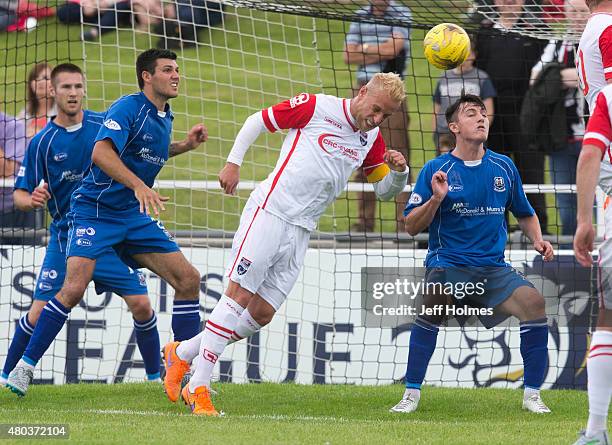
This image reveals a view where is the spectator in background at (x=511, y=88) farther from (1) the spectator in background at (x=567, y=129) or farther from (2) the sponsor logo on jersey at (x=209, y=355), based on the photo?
(2) the sponsor logo on jersey at (x=209, y=355)

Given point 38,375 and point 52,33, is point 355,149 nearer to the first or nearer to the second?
point 38,375

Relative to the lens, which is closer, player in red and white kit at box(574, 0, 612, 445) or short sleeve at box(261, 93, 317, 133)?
player in red and white kit at box(574, 0, 612, 445)

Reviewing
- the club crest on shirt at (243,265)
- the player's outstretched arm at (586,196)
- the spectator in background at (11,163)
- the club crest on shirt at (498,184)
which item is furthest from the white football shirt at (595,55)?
the spectator in background at (11,163)

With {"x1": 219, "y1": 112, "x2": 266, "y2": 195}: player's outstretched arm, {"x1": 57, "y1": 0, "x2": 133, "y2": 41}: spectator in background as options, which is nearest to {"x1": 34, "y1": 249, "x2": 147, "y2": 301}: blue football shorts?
{"x1": 219, "y1": 112, "x2": 266, "y2": 195}: player's outstretched arm

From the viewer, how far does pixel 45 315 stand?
862 centimetres

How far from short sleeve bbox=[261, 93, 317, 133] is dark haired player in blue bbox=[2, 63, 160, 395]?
7.00 ft

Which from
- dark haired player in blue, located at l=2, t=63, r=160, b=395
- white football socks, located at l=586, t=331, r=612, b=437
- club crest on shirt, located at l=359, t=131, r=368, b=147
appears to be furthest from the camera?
dark haired player in blue, located at l=2, t=63, r=160, b=395

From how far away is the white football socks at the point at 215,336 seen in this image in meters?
7.60

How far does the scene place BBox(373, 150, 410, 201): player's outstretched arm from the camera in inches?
316

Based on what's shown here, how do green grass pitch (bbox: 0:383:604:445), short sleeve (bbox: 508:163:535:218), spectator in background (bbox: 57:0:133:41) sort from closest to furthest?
green grass pitch (bbox: 0:383:604:445) < short sleeve (bbox: 508:163:535:218) < spectator in background (bbox: 57:0:133:41)

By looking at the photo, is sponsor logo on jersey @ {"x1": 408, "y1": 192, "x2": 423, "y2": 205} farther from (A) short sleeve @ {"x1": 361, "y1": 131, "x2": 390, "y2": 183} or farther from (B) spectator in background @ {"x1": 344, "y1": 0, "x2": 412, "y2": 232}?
(B) spectator in background @ {"x1": 344, "y1": 0, "x2": 412, "y2": 232}

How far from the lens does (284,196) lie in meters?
7.65

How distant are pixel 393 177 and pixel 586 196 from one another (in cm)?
255

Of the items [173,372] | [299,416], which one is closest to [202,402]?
[173,372]
